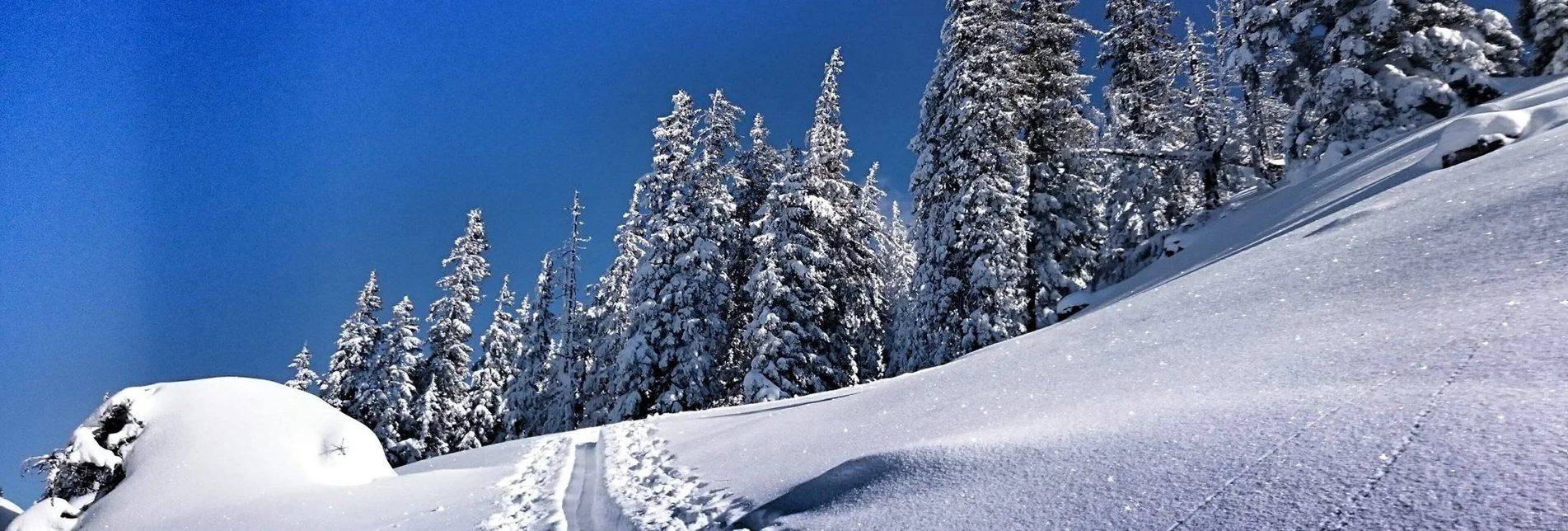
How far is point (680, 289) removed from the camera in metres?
22.0

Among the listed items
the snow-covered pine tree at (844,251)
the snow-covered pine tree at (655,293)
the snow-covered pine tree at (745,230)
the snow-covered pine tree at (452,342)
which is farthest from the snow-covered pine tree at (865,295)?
the snow-covered pine tree at (452,342)

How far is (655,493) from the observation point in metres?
7.14

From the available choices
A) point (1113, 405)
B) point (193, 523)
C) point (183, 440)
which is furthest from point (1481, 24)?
point (183, 440)

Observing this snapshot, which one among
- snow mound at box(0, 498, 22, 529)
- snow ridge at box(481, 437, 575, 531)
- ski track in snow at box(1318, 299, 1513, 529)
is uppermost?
snow mound at box(0, 498, 22, 529)


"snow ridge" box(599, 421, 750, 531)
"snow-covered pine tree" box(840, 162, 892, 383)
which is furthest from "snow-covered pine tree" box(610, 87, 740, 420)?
"snow ridge" box(599, 421, 750, 531)

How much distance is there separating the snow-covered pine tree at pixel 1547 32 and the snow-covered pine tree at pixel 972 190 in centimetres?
1767

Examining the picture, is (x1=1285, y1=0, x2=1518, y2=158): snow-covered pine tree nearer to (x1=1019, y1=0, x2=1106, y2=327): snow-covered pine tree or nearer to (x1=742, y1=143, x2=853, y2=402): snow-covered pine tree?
(x1=1019, y1=0, x2=1106, y2=327): snow-covered pine tree

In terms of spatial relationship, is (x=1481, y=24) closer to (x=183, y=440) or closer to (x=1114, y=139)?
(x=1114, y=139)

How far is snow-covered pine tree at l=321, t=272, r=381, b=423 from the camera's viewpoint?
3030cm

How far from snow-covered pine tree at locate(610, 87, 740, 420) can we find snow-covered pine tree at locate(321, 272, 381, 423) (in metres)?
15.9

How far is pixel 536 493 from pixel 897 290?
35.2m

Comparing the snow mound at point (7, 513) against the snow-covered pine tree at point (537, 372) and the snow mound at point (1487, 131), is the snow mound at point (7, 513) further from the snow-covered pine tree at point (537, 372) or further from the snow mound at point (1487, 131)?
the snow mound at point (1487, 131)

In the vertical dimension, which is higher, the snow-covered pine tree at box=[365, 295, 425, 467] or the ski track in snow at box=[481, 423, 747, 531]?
the snow-covered pine tree at box=[365, 295, 425, 467]

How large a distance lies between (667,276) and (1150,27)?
1985 centimetres
